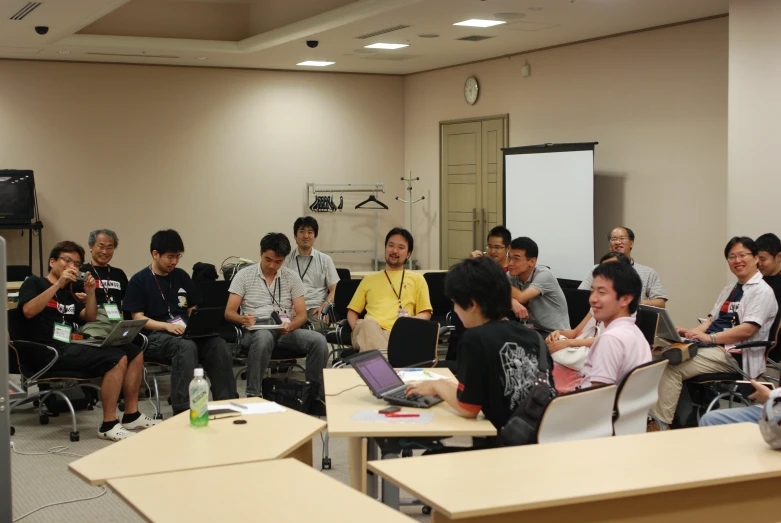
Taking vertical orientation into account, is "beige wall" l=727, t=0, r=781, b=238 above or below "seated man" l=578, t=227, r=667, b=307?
above

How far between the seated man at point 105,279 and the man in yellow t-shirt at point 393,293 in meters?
1.73

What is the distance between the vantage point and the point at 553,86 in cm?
987

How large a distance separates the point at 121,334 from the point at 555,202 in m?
5.00

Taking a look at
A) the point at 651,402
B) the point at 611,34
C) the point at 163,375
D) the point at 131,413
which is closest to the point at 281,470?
the point at 651,402

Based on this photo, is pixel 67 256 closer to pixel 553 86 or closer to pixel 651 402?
pixel 651 402

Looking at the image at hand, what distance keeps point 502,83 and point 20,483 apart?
24.5ft

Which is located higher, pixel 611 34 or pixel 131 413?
pixel 611 34

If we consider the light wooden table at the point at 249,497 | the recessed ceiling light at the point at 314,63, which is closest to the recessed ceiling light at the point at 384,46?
the recessed ceiling light at the point at 314,63

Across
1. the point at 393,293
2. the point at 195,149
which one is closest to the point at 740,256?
the point at 393,293

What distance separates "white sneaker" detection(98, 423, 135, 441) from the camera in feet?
18.9

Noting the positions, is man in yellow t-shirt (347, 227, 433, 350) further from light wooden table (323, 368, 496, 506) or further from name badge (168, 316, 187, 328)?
light wooden table (323, 368, 496, 506)

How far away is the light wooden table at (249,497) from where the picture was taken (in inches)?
98.1

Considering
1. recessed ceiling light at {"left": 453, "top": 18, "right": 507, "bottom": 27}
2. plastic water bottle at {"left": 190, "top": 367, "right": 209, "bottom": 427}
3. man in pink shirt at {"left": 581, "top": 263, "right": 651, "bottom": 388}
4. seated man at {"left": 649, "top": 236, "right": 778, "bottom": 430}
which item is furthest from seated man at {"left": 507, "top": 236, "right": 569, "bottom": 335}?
plastic water bottle at {"left": 190, "top": 367, "right": 209, "bottom": 427}

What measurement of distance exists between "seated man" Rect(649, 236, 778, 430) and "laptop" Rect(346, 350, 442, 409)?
6.74 ft
